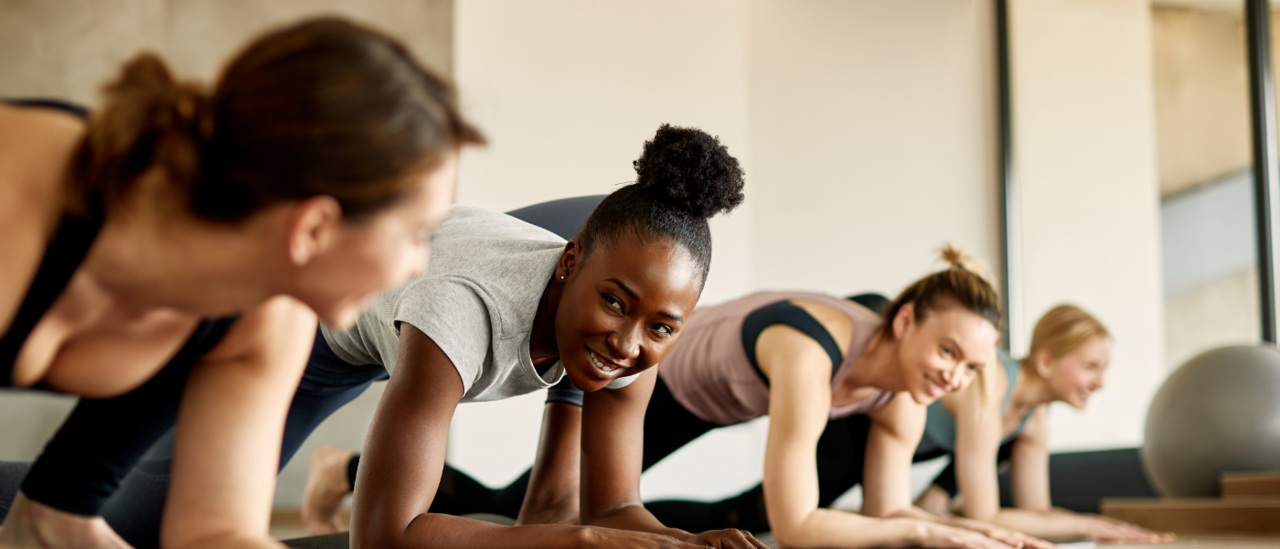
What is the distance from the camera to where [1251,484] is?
9.01 ft

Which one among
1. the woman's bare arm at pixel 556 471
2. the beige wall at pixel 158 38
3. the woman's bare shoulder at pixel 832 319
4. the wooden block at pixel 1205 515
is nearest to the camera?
the woman's bare arm at pixel 556 471

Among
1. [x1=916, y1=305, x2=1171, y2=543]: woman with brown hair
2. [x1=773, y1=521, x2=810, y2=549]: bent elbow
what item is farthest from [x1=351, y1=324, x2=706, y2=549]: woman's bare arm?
[x1=916, y1=305, x2=1171, y2=543]: woman with brown hair

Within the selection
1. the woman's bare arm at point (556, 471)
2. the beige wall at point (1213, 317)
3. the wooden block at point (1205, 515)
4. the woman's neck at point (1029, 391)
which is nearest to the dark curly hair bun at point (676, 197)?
the woman's bare arm at point (556, 471)

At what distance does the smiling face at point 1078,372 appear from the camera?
2.85 m

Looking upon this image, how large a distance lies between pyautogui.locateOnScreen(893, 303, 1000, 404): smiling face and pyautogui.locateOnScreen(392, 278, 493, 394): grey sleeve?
1095 millimetres

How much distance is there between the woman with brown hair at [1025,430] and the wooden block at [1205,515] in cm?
10

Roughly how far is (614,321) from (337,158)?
25.0 inches

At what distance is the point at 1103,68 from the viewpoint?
448 centimetres

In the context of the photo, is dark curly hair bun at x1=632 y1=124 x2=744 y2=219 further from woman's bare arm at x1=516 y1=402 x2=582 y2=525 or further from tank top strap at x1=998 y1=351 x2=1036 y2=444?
tank top strap at x1=998 y1=351 x2=1036 y2=444

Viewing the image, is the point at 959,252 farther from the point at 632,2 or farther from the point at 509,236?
the point at 632,2

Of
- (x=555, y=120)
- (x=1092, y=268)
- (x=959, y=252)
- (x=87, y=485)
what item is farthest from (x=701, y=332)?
(x=1092, y=268)

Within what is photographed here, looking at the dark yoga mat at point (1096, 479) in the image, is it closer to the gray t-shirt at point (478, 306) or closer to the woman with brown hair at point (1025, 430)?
the woman with brown hair at point (1025, 430)

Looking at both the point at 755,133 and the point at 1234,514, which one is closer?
the point at 1234,514

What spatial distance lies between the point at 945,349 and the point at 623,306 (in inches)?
40.1
